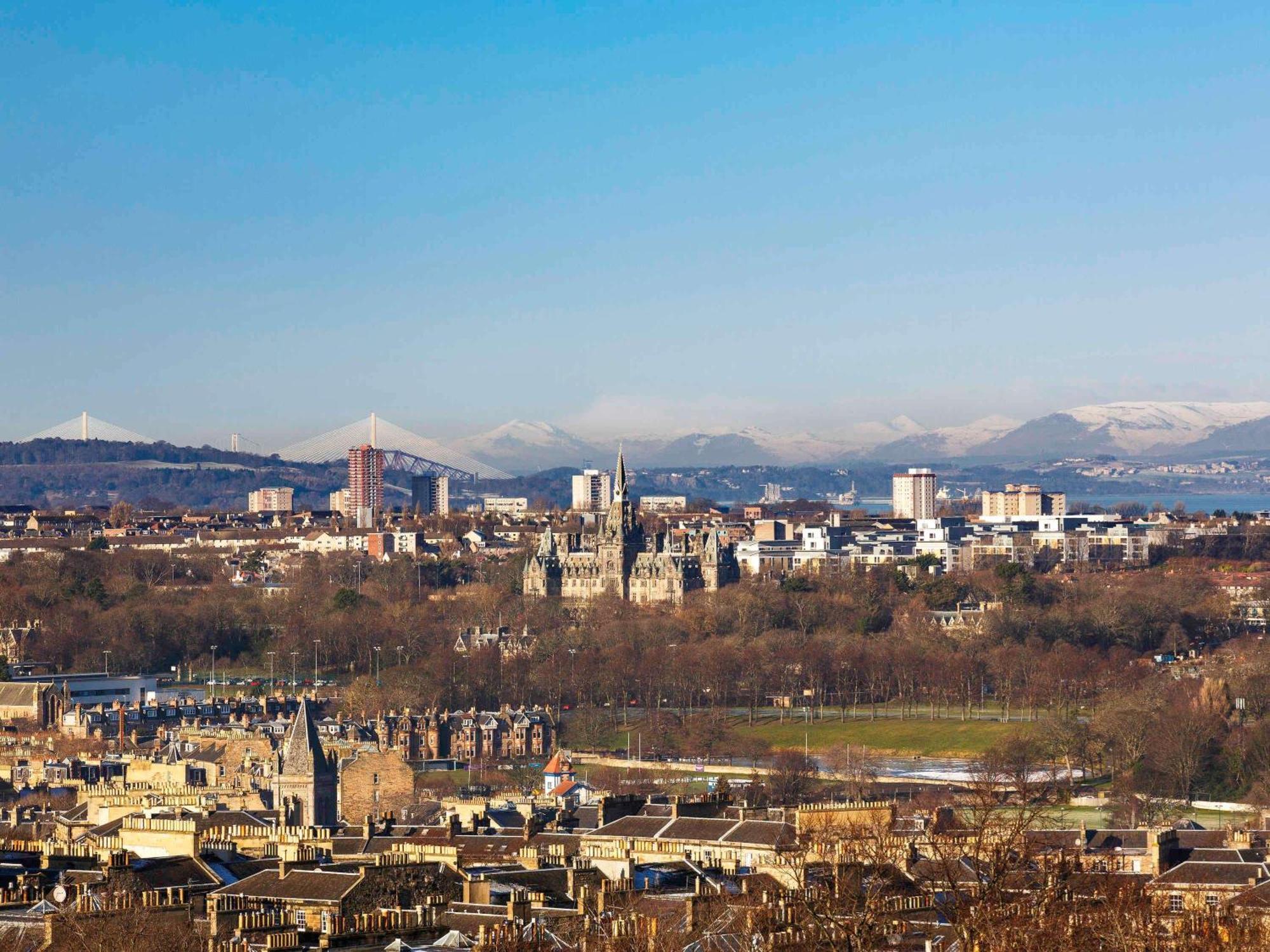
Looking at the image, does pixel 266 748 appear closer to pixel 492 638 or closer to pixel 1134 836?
pixel 1134 836

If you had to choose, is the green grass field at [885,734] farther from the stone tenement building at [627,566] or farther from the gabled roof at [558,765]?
the stone tenement building at [627,566]

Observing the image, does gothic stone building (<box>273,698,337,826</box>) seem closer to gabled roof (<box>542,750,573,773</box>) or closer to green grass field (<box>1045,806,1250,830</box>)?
green grass field (<box>1045,806,1250,830</box>)

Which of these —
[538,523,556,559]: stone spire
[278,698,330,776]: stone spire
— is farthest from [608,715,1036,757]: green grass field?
[538,523,556,559]: stone spire

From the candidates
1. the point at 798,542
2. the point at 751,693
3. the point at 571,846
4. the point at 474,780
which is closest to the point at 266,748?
the point at 474,780

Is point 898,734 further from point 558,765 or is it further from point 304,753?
point 304,753

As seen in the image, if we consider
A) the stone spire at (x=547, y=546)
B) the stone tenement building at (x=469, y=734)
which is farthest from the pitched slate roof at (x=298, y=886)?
the stone spire at (x=547, y=546)

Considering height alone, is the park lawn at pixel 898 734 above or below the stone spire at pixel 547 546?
below

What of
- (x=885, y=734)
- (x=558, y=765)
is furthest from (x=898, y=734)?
(x=558, y=765)

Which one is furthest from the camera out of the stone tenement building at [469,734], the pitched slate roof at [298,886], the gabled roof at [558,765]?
the stone tenement building at [469,734]
